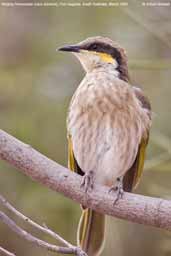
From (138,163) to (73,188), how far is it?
27.3 inches

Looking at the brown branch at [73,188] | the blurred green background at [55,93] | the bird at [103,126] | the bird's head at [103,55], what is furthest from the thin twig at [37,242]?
the blurred green background at [55,93]

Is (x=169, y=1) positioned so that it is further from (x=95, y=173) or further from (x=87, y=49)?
(x=95, y=173)

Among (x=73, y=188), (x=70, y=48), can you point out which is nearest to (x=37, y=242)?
(x=73, y=188)

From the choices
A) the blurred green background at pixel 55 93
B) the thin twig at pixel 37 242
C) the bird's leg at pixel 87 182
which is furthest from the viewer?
the blurred green background at pixel 55 93

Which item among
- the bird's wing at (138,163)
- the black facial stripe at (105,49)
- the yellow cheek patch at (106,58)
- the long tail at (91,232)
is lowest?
the long tail at (91,232)

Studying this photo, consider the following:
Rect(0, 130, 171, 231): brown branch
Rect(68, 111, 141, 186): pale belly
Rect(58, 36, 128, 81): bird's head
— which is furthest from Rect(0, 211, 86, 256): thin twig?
Rect(58, 36, 128, 81): bird's head

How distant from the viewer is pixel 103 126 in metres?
3.27

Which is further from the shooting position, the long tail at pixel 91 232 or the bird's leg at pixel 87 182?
the long tail at pixel 91 232

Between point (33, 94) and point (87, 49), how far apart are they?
39.6 inches

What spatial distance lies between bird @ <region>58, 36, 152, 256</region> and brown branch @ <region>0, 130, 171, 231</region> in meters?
0.38

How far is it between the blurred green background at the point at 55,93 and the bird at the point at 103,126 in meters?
0.51

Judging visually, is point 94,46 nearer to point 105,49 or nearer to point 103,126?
point 105,49

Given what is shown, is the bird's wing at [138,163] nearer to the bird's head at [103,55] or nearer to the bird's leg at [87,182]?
the bird's head at [103,55]

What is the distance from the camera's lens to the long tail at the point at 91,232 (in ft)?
10.8
